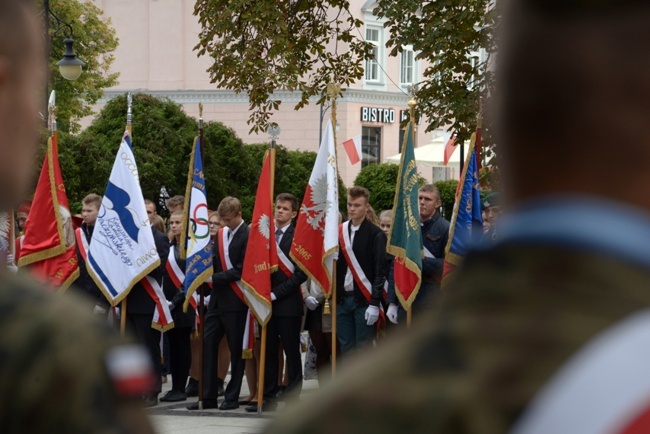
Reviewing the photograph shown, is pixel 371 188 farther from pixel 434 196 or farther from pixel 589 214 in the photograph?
pixel 589 214

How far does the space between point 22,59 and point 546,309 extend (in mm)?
701

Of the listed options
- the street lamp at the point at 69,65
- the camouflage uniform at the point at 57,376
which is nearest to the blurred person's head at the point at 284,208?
the street lamp at the point at 69,65

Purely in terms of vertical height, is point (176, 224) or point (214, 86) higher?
point (214, 86)

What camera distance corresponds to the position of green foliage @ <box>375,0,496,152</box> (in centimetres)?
1352

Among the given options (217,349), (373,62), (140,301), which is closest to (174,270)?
(140,301)

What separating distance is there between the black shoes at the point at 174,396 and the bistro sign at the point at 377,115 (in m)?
34.1

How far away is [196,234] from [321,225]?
1.20 m

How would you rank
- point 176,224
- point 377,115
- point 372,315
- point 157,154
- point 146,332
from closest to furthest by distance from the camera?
1. point 372,315
2. point 146,332
3. point 176,224
4. point 157,154
5. point 377,115

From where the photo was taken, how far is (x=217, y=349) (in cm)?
1215

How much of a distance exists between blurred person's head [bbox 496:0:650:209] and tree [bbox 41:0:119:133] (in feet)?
117

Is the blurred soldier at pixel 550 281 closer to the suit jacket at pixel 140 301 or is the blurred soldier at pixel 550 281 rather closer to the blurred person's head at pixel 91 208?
the suit jacket at pixel 140 301

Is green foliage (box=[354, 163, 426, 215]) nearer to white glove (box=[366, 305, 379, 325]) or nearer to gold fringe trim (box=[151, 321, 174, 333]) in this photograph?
gold fringe trim (box=[151, 321, 174, 333])

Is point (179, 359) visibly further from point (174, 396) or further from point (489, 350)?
point (489, 350)

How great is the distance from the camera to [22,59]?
136cm
